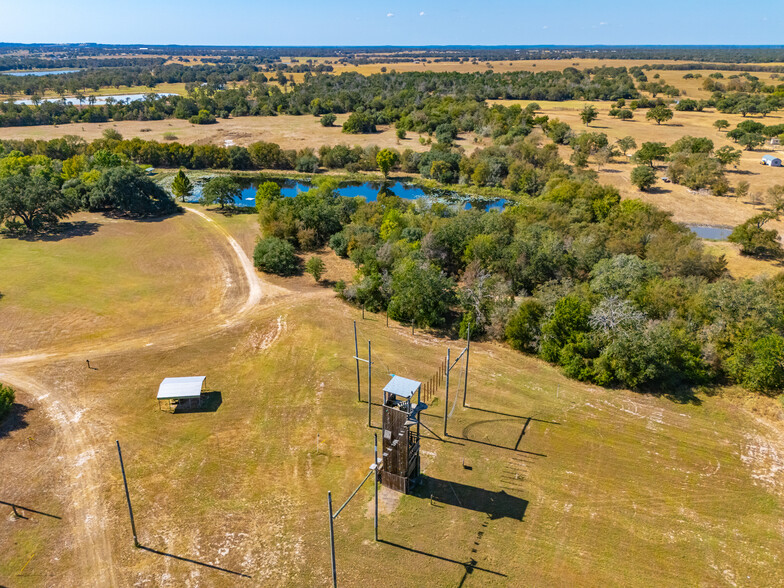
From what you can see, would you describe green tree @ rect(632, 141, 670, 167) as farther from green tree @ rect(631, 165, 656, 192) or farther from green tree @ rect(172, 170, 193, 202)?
green tree @ rect(172, 170, 193, 202)

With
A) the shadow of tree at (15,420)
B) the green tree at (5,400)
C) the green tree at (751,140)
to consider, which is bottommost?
the shadow of tree at (15,420)

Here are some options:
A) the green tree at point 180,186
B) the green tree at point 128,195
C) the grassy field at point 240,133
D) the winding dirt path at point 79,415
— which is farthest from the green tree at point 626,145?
the green tree at point 128,195

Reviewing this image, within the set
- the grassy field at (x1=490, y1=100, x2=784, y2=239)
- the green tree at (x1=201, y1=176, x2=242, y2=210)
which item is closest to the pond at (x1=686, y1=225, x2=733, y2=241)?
the grassy field at (x1=490, y1=100, x2=784, y2=239)

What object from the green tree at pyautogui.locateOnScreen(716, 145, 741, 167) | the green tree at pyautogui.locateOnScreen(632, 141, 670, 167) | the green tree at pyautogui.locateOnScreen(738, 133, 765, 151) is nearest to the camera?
the green tree at pyautogui.locateOnScreen(716, 145, 741, 167)

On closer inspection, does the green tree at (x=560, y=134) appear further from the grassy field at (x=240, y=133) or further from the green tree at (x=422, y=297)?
the green tree at (x=422, y=297)

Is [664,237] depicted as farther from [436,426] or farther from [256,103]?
[256,103]

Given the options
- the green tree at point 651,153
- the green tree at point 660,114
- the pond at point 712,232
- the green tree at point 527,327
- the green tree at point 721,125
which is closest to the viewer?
the green tree at point 527,327

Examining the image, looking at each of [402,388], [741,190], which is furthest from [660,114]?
[402,388]
